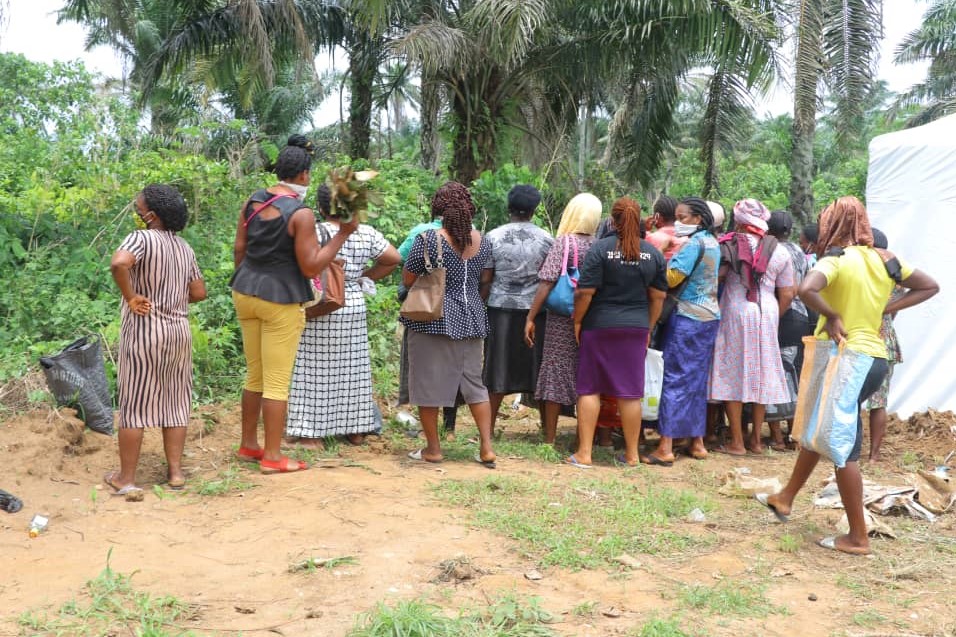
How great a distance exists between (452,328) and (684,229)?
1807 millimetres

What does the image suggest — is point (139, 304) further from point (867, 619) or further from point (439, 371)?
point (867, 619)

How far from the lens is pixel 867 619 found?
11.8 ft

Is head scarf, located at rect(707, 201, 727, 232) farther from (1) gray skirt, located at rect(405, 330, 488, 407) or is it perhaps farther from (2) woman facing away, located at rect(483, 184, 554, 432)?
(1) gray skirt, located at rect(405, 330, 488, 407)

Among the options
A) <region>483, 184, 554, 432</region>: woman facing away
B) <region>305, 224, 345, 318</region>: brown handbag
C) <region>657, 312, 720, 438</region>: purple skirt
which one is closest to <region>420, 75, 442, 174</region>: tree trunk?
<region>483, 184, 554, 432</region>: woman facing away

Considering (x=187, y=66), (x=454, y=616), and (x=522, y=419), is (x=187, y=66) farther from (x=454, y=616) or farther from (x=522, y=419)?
(x=454, y=616)

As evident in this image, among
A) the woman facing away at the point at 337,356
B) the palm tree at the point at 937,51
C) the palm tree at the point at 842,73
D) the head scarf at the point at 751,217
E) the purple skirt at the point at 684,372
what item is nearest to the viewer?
the woman facing away at the point at 337,356

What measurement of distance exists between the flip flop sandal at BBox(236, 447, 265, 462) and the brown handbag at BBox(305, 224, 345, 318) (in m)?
0.90

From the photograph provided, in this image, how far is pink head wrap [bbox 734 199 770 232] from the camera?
21.2 feet

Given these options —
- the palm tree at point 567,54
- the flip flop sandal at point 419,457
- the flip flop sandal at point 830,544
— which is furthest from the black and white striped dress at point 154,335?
the palm tree at point 567,54

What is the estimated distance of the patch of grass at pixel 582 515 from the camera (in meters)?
4.29

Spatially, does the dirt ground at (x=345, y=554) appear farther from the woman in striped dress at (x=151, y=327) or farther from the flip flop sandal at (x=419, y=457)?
the woman in striped dress at (x=151, y=327)

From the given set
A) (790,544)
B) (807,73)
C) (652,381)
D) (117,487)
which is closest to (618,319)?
(652,381)

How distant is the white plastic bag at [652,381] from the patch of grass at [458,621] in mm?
2890

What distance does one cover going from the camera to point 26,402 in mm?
5766
